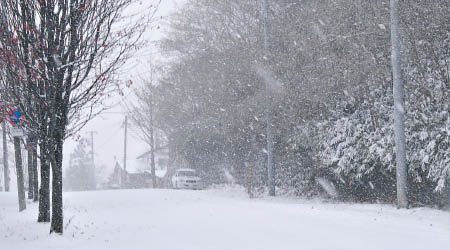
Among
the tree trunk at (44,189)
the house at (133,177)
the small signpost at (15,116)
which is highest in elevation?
the small signpost at (15,116)

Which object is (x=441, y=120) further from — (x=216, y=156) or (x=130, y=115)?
(x=130, y=115)

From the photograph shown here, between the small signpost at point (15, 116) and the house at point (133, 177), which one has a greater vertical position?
the small signpost at point (15, 116)

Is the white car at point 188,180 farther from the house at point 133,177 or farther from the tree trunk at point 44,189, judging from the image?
the tree trunk at point 44,189

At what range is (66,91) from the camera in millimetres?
10367

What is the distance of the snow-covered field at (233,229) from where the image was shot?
952 cm

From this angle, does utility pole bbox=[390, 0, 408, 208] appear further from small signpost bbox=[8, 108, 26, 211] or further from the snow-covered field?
small signpost bbox=[8, 108, 26, 211]

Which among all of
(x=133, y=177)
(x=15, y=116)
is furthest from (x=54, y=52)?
(x=133, y=177)

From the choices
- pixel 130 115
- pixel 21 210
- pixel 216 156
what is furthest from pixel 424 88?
pixel 130 115

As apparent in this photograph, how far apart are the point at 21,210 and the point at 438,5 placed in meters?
15.0

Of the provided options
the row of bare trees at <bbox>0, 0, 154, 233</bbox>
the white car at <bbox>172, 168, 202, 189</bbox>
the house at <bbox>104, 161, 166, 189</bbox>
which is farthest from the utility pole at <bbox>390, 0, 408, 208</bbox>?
the house at <bbox>104, 161, 166, 189</bbox>

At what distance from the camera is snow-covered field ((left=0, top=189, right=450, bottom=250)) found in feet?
31.2

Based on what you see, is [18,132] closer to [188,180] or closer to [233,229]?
[233,229]

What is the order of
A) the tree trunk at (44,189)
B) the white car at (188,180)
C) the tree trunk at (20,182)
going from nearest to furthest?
the tree trunk at (44,189) → the tree trunk at (20,182) → the white car at (188,180)

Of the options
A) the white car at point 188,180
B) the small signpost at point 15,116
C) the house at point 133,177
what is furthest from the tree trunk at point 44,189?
the house at point 133,177
